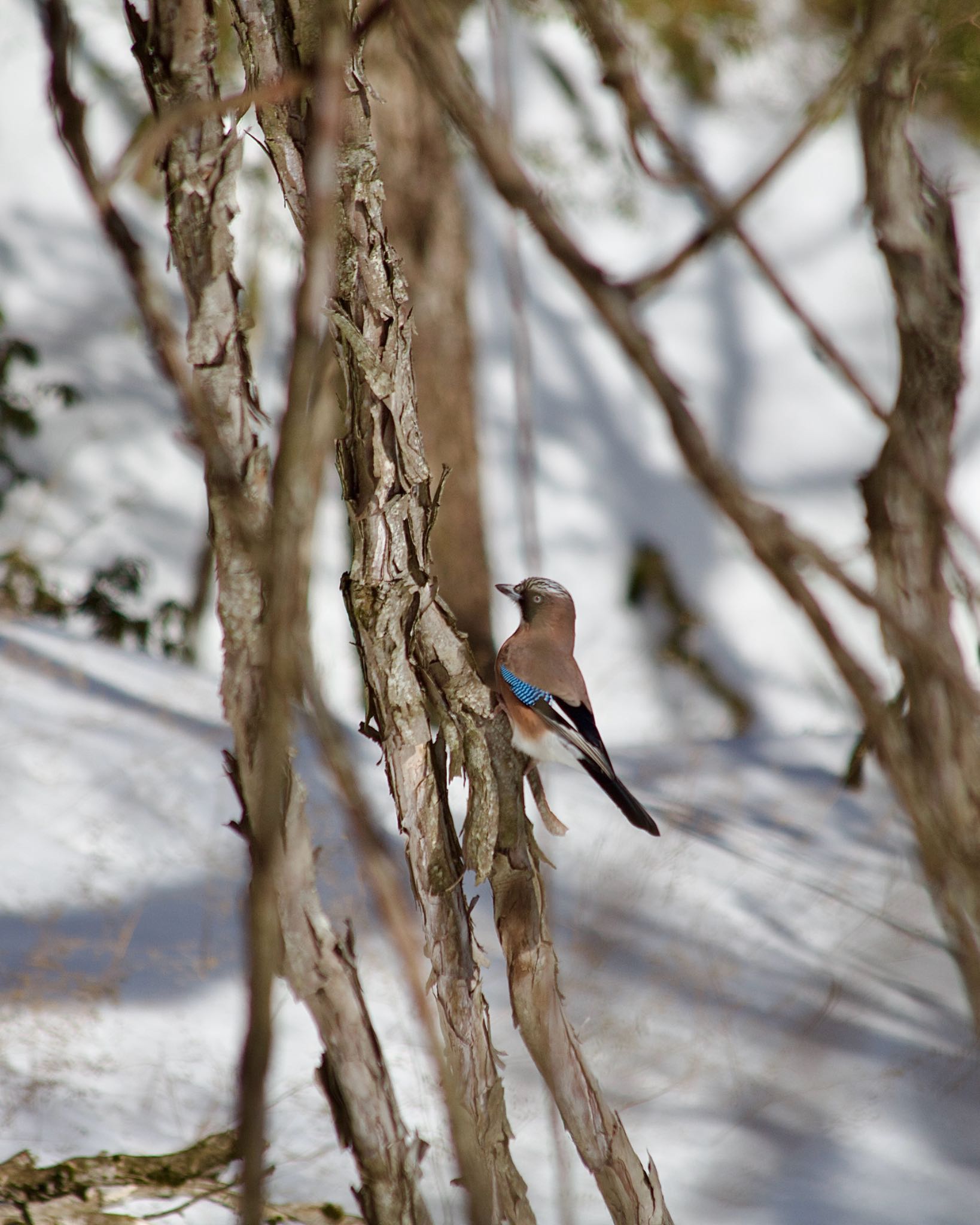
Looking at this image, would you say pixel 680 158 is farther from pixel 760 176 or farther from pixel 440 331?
pixel 440 331

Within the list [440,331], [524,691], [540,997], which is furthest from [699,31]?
[540,997]

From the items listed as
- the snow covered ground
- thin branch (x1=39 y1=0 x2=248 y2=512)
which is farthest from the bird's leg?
thin branch (x1=39 y1=0 x2=248 y2=512)

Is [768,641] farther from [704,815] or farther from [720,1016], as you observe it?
[720,1016]

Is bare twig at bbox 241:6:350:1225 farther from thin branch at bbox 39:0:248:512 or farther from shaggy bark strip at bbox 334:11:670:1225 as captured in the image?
shaggy bark strip at bbox 334:11:670:1225

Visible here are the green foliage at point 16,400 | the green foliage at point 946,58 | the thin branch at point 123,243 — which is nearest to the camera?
the thin branch at point 123,243

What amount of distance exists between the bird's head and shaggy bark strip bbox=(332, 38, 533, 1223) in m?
0.15

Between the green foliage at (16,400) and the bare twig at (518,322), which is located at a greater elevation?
the green foliage at (16,400)

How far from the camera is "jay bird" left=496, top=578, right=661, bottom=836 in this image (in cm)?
125

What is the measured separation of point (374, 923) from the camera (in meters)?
2.46

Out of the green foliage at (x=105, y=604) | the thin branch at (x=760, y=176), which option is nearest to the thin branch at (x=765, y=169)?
the thin branch at (x=760, y=176)

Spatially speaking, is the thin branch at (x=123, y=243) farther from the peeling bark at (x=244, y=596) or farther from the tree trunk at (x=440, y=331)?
the tree trunk at (x=440, y=331)

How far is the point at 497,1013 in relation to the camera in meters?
2.33

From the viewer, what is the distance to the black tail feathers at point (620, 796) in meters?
1.23

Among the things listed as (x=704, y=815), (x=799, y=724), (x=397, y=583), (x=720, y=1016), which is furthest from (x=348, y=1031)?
(x=799, y=724)
